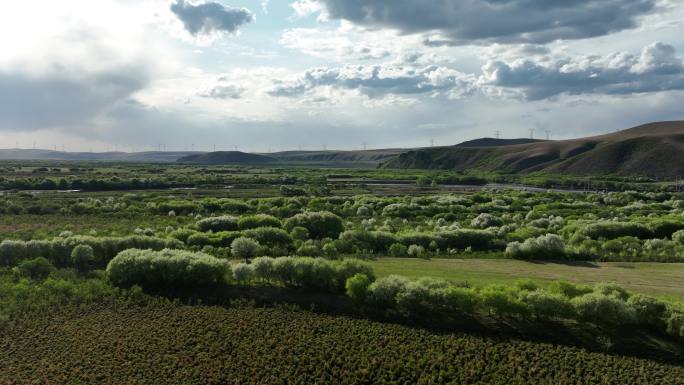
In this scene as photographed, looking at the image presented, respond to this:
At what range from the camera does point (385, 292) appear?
27.1 metres

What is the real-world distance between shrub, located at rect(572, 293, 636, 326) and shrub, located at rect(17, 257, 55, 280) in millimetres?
31105

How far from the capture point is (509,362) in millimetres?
21438

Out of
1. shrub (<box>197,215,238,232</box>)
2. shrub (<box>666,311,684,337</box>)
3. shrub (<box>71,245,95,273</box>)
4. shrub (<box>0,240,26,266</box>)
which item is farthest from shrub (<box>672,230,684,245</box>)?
shrub (<box>0,240,26,266</box>)

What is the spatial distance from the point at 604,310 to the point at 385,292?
10.6 meters

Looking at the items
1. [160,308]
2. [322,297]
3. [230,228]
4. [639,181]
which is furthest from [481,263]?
[639,181]

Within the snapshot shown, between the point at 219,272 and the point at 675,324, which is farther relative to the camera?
the point at 219,272

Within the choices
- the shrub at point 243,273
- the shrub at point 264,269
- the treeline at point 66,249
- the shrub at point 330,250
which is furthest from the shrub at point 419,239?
the treeline at point 66,249

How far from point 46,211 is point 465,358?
6706 centimetres

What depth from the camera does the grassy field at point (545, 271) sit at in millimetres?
30859

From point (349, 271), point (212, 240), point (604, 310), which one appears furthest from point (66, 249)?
point (604, 310)

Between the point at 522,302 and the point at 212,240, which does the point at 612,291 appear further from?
the point at 212,240

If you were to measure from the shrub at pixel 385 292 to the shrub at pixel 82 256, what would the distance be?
2017 cm

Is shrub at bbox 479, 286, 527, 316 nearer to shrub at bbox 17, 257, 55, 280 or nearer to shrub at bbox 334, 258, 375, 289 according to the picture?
shrub at bbox 334, 258, 375, 289

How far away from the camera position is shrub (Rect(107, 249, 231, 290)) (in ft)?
98.8
